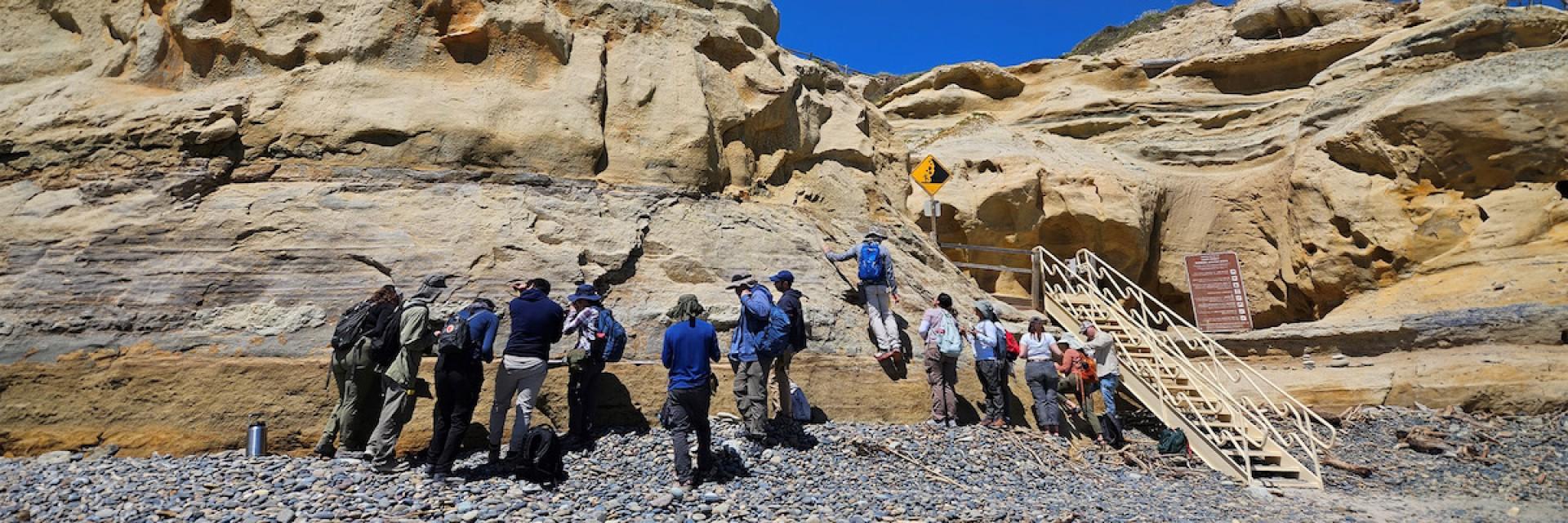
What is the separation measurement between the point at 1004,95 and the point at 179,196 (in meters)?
17.4

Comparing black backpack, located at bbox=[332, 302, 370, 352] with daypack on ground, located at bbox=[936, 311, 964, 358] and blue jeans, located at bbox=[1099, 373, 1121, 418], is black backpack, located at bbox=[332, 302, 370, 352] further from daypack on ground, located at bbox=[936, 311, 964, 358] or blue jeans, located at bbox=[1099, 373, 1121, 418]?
blue jeans, located at bbox=[1099, 373, 1121, 418]

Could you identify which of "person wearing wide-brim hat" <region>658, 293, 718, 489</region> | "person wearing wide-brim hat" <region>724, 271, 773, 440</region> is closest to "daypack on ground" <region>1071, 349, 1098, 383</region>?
"person wearing wide-brim hat" <region>724, 271, 773, 440</region>

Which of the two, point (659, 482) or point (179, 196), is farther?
point (179, 196)

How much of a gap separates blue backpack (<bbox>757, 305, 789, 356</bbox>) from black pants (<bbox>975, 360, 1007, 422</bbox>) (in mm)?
2454

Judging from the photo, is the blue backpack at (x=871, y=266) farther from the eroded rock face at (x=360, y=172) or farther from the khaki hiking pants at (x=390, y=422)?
the khaki hiking pants at (x=390, y=422)

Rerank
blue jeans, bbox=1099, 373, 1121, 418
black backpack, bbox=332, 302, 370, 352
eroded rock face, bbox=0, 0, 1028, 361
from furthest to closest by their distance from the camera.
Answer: blue jeans, bbox=1099, 373, 1121, 418 < eroded rock face, bbox=0, 0, 1028, 361 < black backpack, bbox=332, 302, 370, 352

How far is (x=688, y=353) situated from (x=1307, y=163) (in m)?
14.1

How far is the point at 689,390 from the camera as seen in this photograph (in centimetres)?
672

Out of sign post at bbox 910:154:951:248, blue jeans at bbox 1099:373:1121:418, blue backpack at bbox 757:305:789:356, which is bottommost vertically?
blue jeans at bbox 1099:373:1121:418

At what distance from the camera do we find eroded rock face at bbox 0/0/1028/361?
8.03m

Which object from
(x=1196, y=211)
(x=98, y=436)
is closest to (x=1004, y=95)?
(x=1196, y=211)

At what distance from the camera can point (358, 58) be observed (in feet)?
32.8

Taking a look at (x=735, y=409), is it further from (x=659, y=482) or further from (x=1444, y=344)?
(x=1444, y=344)

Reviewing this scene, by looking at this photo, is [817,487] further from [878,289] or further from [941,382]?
[878,289]
